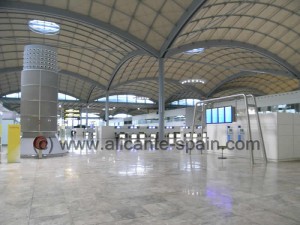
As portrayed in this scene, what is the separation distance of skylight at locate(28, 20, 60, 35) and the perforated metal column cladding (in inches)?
570

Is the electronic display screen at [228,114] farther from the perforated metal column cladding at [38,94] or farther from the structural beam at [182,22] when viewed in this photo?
the perforated metal column cladding at [38,94]

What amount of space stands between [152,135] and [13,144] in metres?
33.2

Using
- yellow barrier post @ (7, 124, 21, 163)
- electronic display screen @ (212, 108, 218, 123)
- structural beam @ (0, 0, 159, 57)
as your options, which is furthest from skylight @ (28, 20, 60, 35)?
electronic display screen @ (212, 108, 218, 123)

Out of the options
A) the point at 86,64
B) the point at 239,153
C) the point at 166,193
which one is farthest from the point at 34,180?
the point at 86,64

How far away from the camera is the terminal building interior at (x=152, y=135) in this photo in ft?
20.7

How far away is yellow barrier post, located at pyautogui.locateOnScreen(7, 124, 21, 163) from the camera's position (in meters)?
15.9

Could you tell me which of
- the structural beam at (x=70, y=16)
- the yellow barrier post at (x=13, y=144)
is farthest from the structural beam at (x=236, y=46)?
the yellow barrier post at (x=13, y=144)

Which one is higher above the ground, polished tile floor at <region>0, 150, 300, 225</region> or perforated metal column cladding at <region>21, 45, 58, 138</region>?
perforated metal column cladding at <region>21, 45, 58, 138</region>

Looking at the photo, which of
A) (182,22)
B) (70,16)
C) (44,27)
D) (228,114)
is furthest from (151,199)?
(44,27)

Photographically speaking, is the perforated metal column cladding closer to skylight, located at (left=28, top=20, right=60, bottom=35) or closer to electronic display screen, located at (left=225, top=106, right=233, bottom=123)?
electronic display screen, located at (left=225, top=106, right=233, bottom=123)

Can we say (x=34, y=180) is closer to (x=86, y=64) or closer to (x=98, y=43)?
(x=98, y=43)

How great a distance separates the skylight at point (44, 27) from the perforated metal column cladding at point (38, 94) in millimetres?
14475

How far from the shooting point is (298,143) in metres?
16.9

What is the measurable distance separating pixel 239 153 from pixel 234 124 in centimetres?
210
